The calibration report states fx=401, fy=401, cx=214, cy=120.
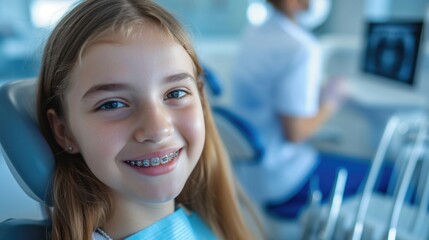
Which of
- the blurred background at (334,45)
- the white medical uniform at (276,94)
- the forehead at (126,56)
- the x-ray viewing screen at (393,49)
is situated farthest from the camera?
the blurred background at (334,45)

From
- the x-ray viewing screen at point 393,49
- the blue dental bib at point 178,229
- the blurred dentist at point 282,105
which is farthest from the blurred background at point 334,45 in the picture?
the blue dental bib at point 178,229

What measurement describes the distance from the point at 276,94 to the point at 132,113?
87 cm

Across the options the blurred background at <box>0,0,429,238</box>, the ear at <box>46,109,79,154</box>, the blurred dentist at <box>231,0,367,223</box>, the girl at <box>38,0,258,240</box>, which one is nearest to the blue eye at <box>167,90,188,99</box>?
the girl at <box>38,0,258,240</box>

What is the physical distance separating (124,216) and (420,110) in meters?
1.48

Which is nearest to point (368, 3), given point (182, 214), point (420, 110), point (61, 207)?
point (420, 110)

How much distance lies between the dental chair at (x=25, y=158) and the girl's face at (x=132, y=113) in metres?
0.05

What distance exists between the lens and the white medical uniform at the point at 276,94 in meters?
1.28

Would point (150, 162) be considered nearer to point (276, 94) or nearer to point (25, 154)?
point (25, 154)

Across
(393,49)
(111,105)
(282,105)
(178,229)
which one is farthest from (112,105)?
(393,49)

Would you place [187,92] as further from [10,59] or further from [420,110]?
[10,59]

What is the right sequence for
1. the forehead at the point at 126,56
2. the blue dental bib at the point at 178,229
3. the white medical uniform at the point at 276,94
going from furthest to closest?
the white medical uniform at the point at 276,94, the blue dental bib at the point at 178,229, the forehead at the point at 126,56

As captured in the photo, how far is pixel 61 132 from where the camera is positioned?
56cm

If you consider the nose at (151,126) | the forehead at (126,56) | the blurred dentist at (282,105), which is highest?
the forehead at (126,56)

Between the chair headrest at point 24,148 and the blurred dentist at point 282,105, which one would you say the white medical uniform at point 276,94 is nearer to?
the blurred dentist at point 282,105
